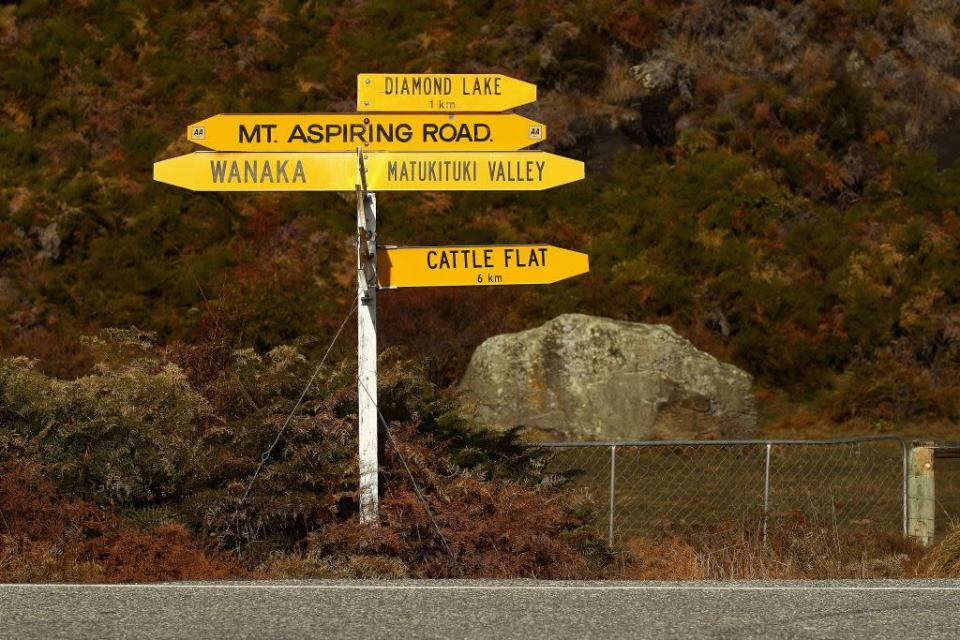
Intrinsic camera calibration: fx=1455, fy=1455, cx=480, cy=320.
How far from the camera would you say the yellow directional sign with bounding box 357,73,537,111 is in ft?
32.2

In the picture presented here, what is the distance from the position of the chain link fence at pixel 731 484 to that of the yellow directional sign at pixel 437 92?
8.42 ft

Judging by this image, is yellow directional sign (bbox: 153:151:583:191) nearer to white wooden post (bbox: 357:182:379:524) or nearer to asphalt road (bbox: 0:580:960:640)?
white wooden post (bbox: 357:182:379:524)

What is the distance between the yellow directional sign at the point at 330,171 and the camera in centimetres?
956

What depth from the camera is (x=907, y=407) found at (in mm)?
19406

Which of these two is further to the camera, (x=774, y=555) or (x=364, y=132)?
(x=364, y=132)

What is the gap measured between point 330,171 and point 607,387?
9186mm

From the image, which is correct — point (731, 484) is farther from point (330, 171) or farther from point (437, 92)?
point (330, 171)

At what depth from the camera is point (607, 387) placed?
59.8 feet

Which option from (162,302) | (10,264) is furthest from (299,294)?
(10,264)

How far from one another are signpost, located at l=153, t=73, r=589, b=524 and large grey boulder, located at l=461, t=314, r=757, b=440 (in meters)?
8.18

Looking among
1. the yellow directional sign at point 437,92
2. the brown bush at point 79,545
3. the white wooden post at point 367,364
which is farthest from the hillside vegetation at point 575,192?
the brown bush at point 79,545

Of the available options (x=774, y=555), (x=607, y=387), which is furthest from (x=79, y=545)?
(x=607, y=387)

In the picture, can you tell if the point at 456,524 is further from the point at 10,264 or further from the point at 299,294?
the point at 10,264

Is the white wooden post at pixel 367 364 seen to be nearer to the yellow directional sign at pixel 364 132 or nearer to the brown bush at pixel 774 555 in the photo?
the yellow directional sign at pixel 364 132
